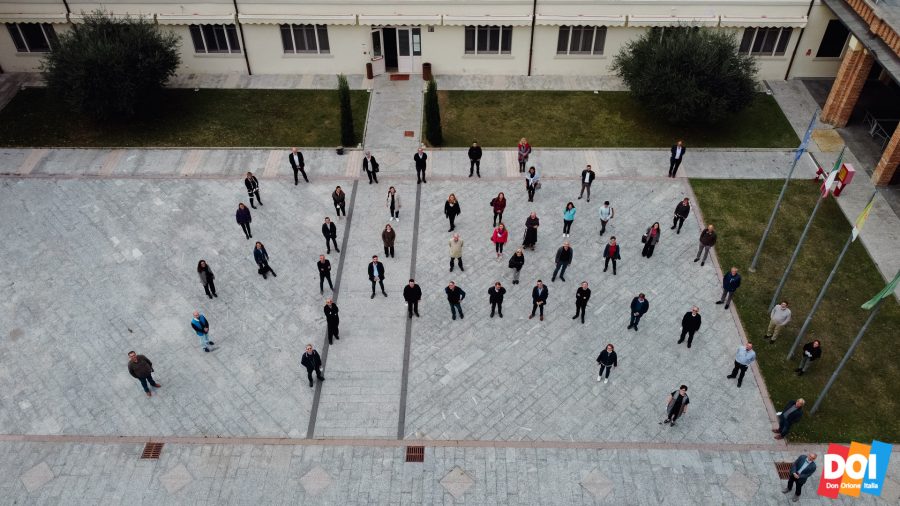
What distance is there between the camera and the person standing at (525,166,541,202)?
2086 centimetres

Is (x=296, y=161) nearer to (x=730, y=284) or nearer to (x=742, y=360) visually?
(x=730, y=284)

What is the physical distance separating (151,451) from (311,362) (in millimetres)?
3923

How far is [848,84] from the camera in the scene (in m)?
23.7

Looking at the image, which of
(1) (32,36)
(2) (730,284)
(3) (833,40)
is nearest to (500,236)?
(2) (730,284)

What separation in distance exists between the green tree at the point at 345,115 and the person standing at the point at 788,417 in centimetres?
1567

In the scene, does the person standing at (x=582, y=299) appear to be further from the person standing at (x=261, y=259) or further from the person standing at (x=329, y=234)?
the person standing at (x=261, y=259)

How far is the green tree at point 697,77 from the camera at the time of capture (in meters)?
22.8

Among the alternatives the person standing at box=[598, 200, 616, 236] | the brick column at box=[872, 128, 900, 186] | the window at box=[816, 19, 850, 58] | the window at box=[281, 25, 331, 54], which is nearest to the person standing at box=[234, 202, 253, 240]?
the window at box=[281, 25, 331, 54]

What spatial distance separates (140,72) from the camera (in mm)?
23688

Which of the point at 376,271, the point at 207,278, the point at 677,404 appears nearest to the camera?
the point at 677,404

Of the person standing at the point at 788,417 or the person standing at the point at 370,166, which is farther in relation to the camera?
the person standing at the point at 370,166

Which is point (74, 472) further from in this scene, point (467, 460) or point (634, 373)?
point (634, 373)

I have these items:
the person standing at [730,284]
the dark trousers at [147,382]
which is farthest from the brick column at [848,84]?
the dark trousers at [147,382]

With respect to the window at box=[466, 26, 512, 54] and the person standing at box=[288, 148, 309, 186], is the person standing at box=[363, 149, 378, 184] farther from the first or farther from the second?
the window at box=[466, 26, 512, 54]
